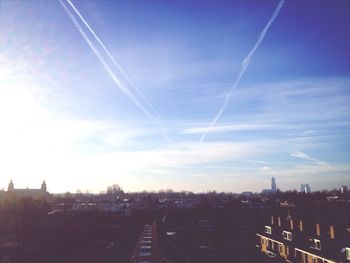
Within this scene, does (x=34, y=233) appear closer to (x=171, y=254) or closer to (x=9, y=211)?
(x=9, y=211)

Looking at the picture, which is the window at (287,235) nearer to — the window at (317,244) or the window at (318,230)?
the window at (318,230)

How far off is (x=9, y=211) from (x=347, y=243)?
63.9 metres

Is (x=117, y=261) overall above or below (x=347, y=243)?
below

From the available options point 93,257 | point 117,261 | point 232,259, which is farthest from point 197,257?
point 93,257

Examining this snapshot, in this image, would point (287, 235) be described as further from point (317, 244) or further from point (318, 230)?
point (317, 244)

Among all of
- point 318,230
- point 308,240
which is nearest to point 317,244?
point 318,230

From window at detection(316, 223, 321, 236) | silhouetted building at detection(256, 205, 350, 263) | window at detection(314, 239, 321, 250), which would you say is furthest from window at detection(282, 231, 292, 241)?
window at detection(314, 239, 321, 250)

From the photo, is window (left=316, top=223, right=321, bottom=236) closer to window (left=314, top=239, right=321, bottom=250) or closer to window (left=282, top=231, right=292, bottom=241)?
window (left=314, top=239, right=321, bottom=250)

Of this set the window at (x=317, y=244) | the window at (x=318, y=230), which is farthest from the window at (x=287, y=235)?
the window at (x=317, y=244)

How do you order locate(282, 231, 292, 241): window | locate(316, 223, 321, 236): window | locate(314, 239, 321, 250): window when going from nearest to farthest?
locate(314, 239, 321, 250): window < locate(316, 223, 321, 236): window < locate(282, 231, 292, 241): window

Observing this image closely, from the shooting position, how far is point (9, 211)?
2859 inches

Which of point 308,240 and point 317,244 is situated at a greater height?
point 308,240

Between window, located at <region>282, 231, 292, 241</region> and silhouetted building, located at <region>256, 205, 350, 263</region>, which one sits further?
window, located at <region>282, 231, 292, 241</region>

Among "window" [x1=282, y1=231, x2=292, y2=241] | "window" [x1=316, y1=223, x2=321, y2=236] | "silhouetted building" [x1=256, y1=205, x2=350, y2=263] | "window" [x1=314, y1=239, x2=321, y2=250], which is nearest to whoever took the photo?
"silhouetted building" [x1=256, y1=205, x2=350, y2=263]
